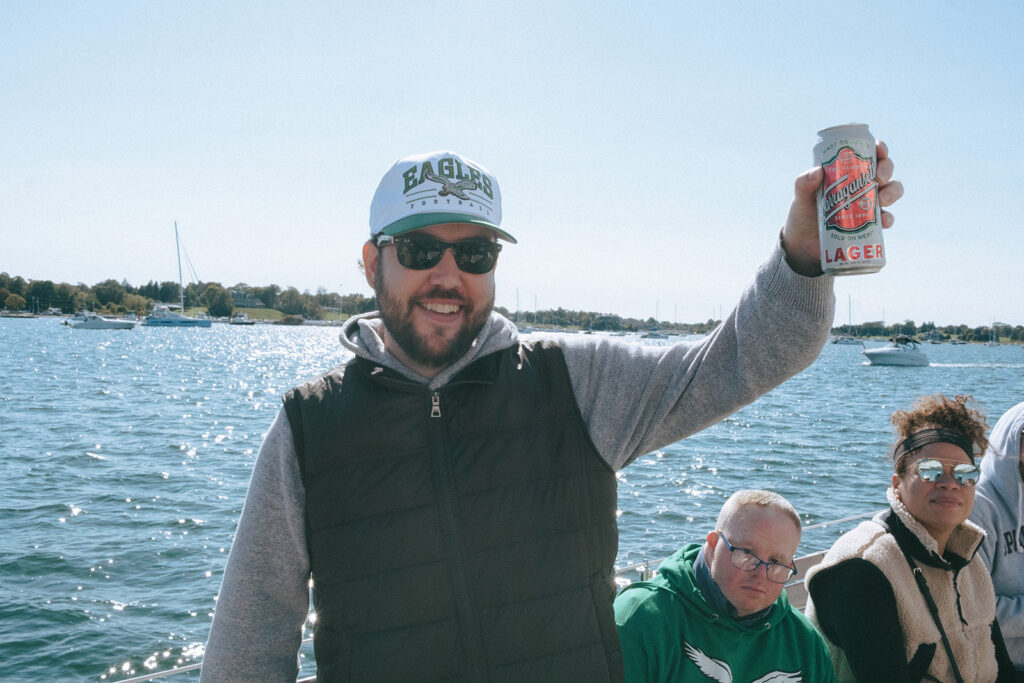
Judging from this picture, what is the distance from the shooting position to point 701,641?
2410mm

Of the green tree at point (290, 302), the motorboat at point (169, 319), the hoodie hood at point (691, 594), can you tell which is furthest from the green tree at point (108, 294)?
the hoodie hood at point (691, 594)

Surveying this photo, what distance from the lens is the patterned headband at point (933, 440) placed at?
2854 mm

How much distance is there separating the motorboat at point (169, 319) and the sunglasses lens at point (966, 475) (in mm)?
104989

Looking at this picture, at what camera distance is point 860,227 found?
1.44m

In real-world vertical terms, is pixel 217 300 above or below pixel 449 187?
above

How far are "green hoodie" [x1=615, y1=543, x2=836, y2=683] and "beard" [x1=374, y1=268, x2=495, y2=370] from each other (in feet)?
4.33

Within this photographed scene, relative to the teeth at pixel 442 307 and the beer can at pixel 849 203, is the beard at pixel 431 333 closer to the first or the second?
the teeth at pixel 442 307

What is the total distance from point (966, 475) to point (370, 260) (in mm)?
2535

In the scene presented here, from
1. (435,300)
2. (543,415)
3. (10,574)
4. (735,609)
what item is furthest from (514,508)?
(10,574)

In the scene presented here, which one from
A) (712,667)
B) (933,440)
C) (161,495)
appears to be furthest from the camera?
Result: (161,495)

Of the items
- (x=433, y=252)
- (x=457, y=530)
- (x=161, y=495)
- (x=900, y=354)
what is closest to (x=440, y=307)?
(x=433, y=252)

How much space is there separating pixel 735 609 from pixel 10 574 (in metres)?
9.57

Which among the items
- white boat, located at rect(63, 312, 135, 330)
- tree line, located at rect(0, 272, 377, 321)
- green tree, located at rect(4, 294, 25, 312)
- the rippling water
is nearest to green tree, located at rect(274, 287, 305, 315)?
tree line, located at rect(0, 272, 377, 321)

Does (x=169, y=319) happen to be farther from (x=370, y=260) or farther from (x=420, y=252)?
(x=420, y=252)
